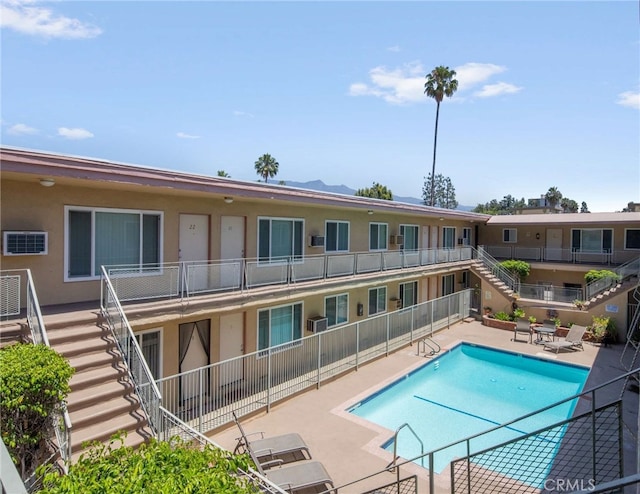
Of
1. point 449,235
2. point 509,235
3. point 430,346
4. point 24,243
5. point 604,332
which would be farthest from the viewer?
point 509,235

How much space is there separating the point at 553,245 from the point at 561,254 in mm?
1447

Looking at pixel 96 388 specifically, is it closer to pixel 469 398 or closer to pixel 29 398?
pixel 29 398

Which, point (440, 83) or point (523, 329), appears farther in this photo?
point (440, 83)

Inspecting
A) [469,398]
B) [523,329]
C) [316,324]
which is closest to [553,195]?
[523,329]

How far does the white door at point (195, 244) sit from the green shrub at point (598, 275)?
21630mm

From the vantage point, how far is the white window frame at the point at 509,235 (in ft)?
97.9

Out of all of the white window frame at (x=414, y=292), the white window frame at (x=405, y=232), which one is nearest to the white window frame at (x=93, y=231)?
the white window frame at (x=405, y=232)

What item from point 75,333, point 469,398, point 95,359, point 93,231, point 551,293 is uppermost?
point 93,231

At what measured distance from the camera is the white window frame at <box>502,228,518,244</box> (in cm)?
2983

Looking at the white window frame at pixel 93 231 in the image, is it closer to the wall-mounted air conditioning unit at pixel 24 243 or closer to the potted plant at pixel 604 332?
the wall-mounted air conditioning unit at pixel 24 243

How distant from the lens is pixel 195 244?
12312 millimetres

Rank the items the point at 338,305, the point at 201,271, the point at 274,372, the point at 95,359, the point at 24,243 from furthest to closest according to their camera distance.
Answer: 1. the point at 338,305
2. the point at 274,372
3. the point at 201,271
4. the point at 24,243
5. the point at 95,359

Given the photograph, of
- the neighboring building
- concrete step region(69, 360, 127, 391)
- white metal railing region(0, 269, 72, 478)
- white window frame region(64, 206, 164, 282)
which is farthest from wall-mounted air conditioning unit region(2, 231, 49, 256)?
concrete step region(69, 360, 127, 391)

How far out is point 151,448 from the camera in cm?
340
